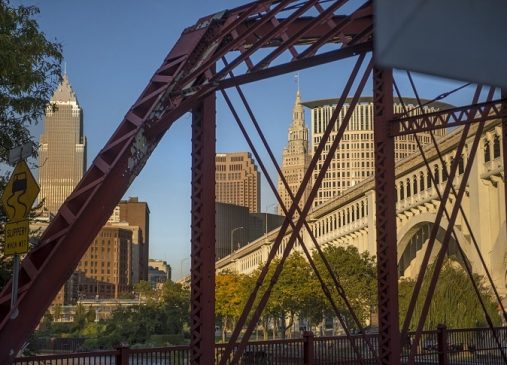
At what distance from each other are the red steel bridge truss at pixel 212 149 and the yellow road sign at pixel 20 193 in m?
2.70

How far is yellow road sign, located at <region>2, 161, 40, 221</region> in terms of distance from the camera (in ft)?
27.5

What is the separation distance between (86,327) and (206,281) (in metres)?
76.9

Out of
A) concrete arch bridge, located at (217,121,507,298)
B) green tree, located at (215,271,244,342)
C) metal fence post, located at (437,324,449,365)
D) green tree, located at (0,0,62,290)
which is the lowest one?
metal fence post, located at (437,324,449,365)

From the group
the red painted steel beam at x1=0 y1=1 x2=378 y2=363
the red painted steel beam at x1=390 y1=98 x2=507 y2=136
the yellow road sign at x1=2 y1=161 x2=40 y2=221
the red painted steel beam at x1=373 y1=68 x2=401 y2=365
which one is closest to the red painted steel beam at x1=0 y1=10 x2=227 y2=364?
the red painted steel beam at x1=0 y1=1 x2=378 y2=363

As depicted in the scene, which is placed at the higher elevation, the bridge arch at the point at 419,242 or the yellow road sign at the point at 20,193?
the bridge arch at the point at 419,242

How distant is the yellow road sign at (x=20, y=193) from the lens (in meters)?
8.39

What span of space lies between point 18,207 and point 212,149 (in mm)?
6242

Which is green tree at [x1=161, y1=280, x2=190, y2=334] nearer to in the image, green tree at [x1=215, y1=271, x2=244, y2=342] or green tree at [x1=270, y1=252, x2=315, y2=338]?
green tree at [x1=215, y1=271, x2=244, y2=342]

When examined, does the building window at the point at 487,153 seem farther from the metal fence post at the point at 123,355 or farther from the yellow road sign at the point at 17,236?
the yellow road sign at the point at 17,236

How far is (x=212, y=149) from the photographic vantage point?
14391 millimetres

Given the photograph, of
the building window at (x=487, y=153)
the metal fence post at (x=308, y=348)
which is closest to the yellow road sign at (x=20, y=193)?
the metal fence post at (x=308, y=348)

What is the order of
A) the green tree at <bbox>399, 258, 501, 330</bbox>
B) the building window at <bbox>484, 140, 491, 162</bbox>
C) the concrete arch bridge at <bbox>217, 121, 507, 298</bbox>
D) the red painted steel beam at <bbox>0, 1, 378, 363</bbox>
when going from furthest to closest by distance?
the building window at <bbox>484, 140, 491, 162</bbox> → the concrete arch bridge at <bbox>217, 121, 507, 298</bbox> → the green tree at <bbox>399, 258, 501, 330</bbox> → the red painted steel beam at <bbox>0, 1, 378, 363</bbox>

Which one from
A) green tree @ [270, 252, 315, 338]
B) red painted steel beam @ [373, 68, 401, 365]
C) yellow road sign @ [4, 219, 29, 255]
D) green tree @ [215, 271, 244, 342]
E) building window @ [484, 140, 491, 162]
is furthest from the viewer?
green tree @ [215, 271, 244, 342]

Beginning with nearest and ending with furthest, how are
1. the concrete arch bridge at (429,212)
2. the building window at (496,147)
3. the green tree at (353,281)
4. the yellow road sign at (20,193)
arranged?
the yellow road sign at (20,193), the building window at (496,147), the concrete arch bridge at (429,212), the green tree at (353,281)
